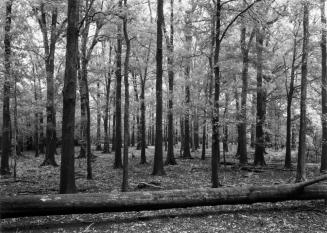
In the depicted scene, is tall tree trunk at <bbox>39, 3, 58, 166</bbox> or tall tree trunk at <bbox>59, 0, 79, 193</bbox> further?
tall tree trunk at <bbox>39, 3, 58, 166</bbox>

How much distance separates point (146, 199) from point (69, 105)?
4.12 meters

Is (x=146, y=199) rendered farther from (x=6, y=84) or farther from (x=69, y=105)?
(x=6, y=84)

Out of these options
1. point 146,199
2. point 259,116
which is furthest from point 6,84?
point 259,116

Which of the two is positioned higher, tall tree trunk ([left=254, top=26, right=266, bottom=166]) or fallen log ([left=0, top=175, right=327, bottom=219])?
tall tree trunk ([left=254, top=26, right=266, bottom=166])

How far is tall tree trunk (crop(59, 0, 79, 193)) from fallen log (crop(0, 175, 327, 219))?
229 centimetres

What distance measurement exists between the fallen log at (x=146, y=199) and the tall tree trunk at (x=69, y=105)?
7.53 feet

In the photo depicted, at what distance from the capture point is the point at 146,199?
28.5ft

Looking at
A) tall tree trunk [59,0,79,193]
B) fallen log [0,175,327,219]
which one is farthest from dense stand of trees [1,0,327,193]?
fallen log [0,175,327,219]

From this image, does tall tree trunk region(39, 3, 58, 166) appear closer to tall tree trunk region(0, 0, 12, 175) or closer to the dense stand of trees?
the dense stand of trees

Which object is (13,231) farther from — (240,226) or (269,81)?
(269,81)

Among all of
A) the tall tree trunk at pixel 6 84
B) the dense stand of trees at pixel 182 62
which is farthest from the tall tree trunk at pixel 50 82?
the tall tree trunk at pixel 6 84

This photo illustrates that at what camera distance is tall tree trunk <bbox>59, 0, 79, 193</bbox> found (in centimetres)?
1038

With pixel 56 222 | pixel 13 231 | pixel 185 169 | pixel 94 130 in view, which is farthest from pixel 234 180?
pixel 94 130

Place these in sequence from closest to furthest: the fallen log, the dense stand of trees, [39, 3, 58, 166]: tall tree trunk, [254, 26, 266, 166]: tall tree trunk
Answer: the fallen log, the dense stand of trees, [39, 3, 58, 166]: tall tree trunk, [254, 26, 266, 166]: tall tree trunk
